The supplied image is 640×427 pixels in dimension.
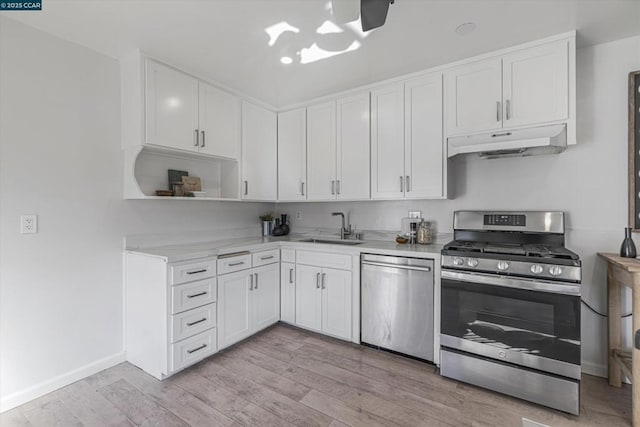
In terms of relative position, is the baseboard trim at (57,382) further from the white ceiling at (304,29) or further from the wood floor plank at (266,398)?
the white ceiling at (304,29)

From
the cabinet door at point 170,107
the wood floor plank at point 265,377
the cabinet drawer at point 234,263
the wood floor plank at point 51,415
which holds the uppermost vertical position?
the cabinet door at point 170,107

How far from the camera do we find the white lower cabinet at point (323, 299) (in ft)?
9.09

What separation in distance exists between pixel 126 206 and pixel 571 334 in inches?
135

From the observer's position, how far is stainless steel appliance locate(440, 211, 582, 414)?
1814 mm

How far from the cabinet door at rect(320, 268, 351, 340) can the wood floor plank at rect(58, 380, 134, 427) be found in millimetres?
1683

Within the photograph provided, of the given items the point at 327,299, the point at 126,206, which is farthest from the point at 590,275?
the point at 126,206

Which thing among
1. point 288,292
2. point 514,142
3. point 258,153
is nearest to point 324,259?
point 288,292

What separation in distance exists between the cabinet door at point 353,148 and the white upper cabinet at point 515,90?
2.59 feet

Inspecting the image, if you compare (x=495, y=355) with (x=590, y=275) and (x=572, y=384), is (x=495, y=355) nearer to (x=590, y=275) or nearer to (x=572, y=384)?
(x=572, y=384)

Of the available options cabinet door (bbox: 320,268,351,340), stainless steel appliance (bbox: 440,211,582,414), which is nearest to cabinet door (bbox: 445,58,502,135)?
stainless steel appliance (bbox: 440,211,582,414)

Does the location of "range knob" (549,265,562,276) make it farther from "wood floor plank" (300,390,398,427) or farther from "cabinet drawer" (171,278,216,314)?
"cabinet drawer" (171,278,216,314)

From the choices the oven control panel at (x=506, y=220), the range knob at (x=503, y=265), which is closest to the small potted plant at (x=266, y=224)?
the oven control panel at (x=506, y=220)

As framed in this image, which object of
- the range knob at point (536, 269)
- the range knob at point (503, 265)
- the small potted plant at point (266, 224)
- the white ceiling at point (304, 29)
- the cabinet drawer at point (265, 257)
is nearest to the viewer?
the white ceiling at point (304, 29)

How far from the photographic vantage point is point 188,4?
173 cm
